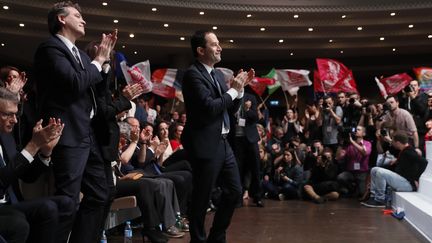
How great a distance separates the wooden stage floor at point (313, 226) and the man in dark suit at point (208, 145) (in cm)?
100

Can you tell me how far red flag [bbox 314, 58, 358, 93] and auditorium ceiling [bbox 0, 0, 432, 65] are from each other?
363 cm

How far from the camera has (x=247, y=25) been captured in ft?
46.6

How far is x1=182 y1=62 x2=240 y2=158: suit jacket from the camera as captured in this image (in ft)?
9.60

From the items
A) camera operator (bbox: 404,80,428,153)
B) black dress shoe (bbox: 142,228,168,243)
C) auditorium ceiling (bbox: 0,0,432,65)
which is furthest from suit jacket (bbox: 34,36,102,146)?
auditorium ceiling (bbox: 0,0,432,65)

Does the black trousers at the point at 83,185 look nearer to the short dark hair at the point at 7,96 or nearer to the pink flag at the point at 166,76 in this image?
the short dark hair at the point at 7,96

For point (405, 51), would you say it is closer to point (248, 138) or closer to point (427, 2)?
point (427, 2)

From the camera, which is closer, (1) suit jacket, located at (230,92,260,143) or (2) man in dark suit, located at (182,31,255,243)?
(2) man in dark suit, located at (182,31,255,243)

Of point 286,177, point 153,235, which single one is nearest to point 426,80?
point 286,177

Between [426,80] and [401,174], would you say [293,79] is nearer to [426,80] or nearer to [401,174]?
[426,80]

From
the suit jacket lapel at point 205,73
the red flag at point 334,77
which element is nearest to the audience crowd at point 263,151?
the suit jacket lapel at point 205,73

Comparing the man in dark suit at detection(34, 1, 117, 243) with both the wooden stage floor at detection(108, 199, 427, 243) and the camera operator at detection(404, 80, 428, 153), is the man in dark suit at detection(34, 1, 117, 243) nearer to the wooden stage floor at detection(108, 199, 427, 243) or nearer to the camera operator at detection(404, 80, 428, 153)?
the wooden stage floor at detection(108, 199, 427, 243)

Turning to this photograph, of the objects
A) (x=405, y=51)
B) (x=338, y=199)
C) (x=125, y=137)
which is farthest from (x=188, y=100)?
(x=405, y=51)

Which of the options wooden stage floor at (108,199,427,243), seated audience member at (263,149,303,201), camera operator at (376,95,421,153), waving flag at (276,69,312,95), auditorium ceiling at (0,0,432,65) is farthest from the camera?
auditorium ceiling at (0,0,432,65)

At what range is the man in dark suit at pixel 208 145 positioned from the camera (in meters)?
2.96
